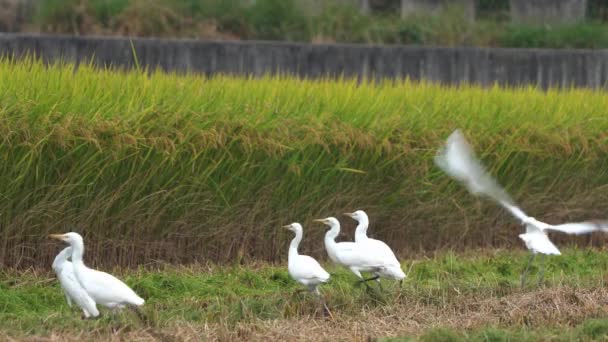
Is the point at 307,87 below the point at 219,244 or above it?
above

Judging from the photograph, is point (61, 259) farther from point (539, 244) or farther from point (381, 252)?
point (539, 244)

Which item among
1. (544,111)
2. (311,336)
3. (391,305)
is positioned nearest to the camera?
(311,336)

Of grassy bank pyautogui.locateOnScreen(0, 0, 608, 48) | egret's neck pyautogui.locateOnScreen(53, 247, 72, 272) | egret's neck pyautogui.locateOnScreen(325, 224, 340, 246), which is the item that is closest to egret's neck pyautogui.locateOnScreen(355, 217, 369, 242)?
egret's neck pyautogui.locateOnScreen(325, 224, 340, 246)

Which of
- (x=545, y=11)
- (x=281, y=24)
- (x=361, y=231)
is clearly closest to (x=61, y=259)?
(x=361, y=231)

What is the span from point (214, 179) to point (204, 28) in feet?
29.2

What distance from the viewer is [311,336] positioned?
762 centimetres

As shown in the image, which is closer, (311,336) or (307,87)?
(311,336)

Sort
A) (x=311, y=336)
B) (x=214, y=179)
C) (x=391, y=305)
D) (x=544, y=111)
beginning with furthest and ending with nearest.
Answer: (x=544, y=111), (x=214, y=179), (x=391, y=305), (x=311, y=336)

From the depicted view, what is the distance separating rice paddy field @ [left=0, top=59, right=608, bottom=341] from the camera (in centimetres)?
827

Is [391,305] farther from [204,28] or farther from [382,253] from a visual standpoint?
[204,28]

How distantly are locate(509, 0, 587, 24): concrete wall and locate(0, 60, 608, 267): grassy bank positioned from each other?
324 inches

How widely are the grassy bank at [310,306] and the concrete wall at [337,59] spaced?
5312 mm

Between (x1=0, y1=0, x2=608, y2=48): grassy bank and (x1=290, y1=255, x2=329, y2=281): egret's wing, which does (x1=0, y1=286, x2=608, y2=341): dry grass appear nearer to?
(x1=290, y1=255, x2=329, y2=281): egret's wing

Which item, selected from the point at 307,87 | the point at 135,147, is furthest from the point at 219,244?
the point at 307,87
